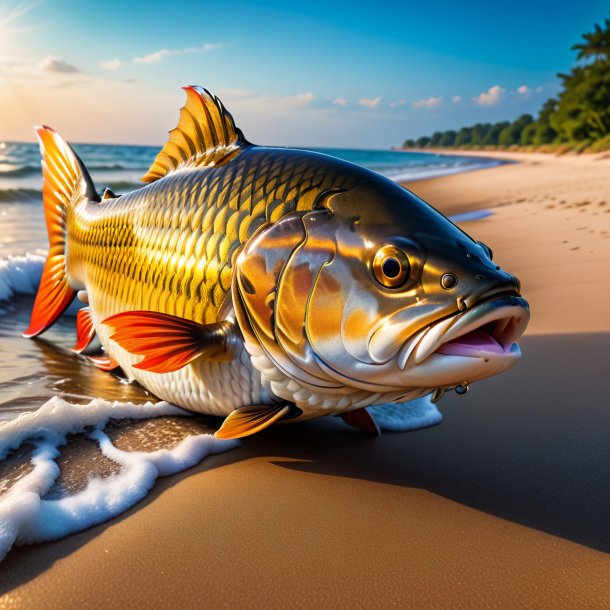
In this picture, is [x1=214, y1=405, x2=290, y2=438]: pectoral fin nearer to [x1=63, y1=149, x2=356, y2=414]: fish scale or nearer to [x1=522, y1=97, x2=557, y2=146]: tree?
[x1=63, y1=149, x2=356, y2=414]: fish scale

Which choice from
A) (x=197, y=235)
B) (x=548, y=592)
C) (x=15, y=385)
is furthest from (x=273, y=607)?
(x=15, y=385)

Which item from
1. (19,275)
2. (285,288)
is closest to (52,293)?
(19,275)

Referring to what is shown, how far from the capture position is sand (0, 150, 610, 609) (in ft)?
5.57

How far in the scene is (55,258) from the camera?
13.4 ft

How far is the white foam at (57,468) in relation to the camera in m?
1.93

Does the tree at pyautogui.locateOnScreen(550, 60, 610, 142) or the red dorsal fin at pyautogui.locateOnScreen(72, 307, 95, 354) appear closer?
the red dorsal fin at pyautogui.locateOnScreen(72, 307, 95, 354)

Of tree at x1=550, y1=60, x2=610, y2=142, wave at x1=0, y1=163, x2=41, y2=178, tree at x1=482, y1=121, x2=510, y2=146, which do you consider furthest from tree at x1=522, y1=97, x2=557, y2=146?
wave at x1=0, y1=163, x2=41, y2=178

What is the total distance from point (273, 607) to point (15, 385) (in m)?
2.39

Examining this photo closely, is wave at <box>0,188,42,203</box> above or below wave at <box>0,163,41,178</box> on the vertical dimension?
above

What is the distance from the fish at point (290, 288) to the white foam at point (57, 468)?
19 centimetres

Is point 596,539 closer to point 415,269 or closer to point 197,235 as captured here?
point 415,269

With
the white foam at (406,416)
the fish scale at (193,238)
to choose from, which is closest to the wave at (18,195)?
the fish scale at (193,238)

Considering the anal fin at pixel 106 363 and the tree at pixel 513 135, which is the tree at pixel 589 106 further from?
the anal fin at pixel 106 363

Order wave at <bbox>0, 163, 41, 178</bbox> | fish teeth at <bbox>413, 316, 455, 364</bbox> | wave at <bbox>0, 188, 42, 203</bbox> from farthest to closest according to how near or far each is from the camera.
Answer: wave at <bbox>0, 163, 41, 178</bbox>
wave at <bbox>0, 188, 42, 203</bbox>
fish teeth at <bbox>413, 316, 455, 364</bbox>
